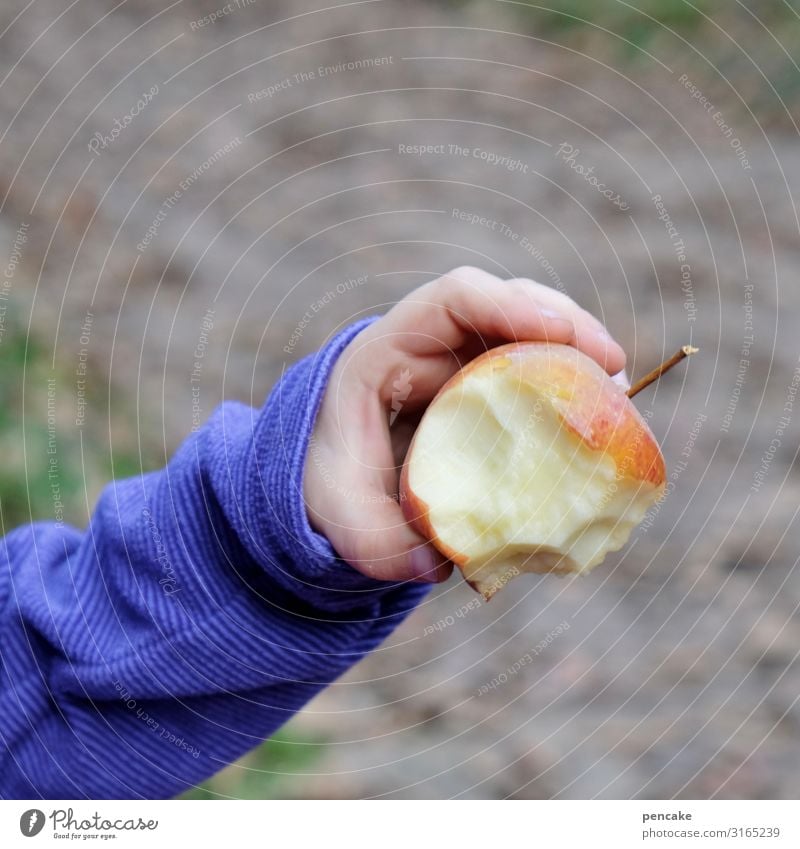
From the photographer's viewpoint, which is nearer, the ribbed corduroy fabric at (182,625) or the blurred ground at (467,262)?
the ribbed corduroy fabric at (182,625)

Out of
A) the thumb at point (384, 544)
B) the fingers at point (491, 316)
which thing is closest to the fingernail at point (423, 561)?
the thumb at point (384, 544)

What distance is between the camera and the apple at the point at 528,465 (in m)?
0.52

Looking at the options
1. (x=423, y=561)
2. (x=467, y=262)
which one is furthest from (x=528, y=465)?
(x=467, y=262)

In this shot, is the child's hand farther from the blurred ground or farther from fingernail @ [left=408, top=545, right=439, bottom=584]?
the blurred ground

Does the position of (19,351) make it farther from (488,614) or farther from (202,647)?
(202,647)

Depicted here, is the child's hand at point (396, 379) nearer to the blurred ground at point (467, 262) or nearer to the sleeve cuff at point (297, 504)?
the sleeve cuff at point (297, 504)

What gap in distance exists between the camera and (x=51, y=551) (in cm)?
67

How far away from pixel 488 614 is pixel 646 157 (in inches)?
29.6

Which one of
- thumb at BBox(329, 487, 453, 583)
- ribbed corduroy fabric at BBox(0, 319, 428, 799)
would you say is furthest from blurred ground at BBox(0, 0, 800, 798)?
thumb at BBox(329, 487, 453, 583)

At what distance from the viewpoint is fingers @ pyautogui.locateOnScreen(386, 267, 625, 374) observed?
53 centimetres

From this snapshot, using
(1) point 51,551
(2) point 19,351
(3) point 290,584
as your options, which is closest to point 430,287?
(3) point 290,584

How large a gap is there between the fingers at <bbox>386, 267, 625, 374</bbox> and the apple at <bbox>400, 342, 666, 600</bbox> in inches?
0.4

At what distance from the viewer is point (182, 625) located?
2.01 ft

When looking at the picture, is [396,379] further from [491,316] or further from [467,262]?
[467,262]
